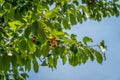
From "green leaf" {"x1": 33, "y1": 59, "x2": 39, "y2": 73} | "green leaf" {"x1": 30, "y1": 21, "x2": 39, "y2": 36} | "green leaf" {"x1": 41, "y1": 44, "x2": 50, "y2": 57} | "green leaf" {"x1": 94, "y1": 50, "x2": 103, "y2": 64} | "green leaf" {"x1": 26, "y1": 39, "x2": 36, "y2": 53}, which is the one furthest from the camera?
"green leaf" {"x1": 33, "y1": 59, "x2": 39, "y2": 73}

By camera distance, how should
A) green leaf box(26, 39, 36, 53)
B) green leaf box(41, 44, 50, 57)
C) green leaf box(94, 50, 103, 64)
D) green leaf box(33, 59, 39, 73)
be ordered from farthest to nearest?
green leaf box(33, 59, 39, 73), green leaf box(94, 50, 103, 64), green leaf box(41, 44, 50, 57), green leaf box(26, 39, 36, 53)

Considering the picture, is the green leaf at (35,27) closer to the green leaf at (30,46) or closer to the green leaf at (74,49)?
the green leaf at (30,46)

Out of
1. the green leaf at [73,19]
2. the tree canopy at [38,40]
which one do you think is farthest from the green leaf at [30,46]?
the green leaf at [73,19]

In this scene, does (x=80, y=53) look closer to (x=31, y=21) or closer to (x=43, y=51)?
(x=43, y=51)

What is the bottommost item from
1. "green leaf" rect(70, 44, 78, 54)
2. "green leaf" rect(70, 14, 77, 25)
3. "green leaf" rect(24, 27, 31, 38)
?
"green leaf" rect(70, 44, 78, 54)

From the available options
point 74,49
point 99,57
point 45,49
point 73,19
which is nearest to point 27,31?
point 45,49

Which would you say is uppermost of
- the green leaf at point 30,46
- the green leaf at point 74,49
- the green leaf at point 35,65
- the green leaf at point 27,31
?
the green leaf at point 27,31

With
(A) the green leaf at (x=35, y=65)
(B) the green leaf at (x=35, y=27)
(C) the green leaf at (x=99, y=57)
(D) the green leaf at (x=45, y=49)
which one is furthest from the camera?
(A) the green leaf at (x=35, y=65)

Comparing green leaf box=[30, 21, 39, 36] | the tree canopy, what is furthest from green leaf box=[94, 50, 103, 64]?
green leaf box=[30, 21, 39, 36]

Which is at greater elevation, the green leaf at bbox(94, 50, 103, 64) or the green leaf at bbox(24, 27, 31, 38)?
the green leaf at bbox(24, 27, 31, 38)

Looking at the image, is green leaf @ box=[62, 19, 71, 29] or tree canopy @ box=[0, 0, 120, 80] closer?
tree canopy @ box=[0, 0, 120, 80]

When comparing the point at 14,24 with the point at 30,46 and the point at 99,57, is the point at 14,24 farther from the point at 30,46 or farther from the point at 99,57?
the point at 99,57

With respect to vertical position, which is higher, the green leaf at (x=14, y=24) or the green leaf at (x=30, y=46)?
the green leaf at (x=14, y=24)

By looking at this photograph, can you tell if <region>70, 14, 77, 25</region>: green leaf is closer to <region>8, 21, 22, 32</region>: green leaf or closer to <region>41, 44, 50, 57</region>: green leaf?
<region>41, 44, 50, 57</region>: green leaf
